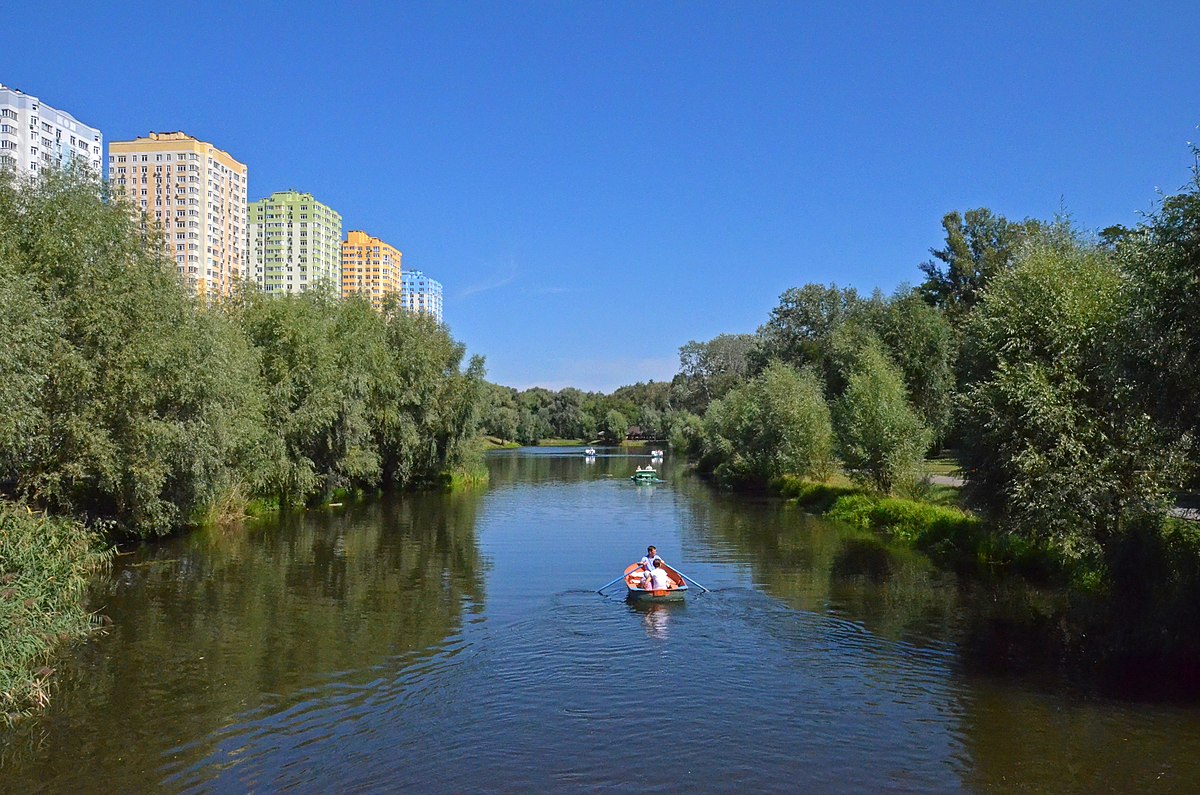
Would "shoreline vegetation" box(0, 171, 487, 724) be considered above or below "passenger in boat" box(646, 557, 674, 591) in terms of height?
above

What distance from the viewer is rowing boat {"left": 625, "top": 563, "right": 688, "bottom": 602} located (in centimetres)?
2419

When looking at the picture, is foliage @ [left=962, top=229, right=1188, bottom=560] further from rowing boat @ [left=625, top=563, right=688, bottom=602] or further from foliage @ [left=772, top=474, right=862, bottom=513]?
foliage @ [left=772, top=474, right=862, bottom=513]

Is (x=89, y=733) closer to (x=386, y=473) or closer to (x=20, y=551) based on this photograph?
(x=20, y=551)

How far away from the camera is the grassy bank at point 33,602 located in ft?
45.2

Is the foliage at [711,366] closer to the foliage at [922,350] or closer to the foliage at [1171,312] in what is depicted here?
the foliage at [922,350]

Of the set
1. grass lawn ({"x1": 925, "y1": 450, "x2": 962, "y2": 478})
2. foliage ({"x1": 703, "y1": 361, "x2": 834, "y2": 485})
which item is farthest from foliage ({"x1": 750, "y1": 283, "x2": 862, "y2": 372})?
grass lawn ({"x1": 925, "y1": 450, "x2": 962, "y2": 478})

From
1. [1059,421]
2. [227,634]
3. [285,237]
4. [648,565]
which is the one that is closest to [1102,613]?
[1059,421]

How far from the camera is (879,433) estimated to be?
40.9m

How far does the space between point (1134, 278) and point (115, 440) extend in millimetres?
25800

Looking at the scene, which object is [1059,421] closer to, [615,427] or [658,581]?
[658,581]

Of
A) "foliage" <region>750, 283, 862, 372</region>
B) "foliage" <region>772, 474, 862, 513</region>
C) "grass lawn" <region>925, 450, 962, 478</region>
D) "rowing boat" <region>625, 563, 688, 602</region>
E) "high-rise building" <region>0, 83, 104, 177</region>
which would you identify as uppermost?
"high-rise building" <region>0, 83, 104, 177</region>

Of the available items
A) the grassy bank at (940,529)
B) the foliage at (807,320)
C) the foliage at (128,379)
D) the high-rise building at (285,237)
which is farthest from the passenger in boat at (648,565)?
the high-rise building at (285,237)

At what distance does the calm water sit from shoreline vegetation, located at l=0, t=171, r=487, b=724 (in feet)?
6.72

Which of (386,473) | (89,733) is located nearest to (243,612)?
(89,733)
